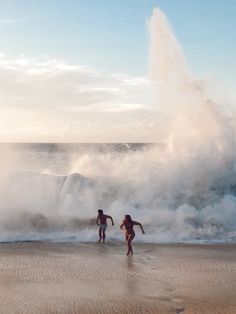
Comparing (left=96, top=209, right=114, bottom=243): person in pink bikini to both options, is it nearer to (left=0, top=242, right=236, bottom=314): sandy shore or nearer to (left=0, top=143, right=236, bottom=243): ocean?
(left=0, top=242, right=236, bottom=314): sandy shore

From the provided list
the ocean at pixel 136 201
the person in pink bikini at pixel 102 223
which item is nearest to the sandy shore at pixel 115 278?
the person in pink bikini at pixel 102 223

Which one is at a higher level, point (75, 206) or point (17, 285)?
point (75, 206)

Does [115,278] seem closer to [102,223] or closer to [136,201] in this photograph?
[102,223]

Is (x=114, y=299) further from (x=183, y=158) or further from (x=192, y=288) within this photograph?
(x=183, y=158)

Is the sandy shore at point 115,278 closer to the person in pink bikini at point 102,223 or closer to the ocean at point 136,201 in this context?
the person in pink bikini at point 102,223

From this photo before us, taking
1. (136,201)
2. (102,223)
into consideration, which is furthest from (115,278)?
(136,201)

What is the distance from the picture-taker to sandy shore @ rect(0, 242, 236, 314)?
345 inches

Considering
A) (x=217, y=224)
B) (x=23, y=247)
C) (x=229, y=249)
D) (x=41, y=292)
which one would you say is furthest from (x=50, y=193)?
(x=41, y=292)

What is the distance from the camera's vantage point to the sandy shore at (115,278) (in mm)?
8773

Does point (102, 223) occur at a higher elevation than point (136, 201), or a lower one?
lower

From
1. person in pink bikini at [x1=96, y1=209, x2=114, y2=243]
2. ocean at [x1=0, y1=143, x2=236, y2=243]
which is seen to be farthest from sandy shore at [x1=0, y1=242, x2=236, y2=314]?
ocean at [x1=0, y1=143, x2=236, y2=243]

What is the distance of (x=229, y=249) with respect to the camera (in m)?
13.7

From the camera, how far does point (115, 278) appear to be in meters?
10.6

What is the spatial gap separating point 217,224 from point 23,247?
740cm
